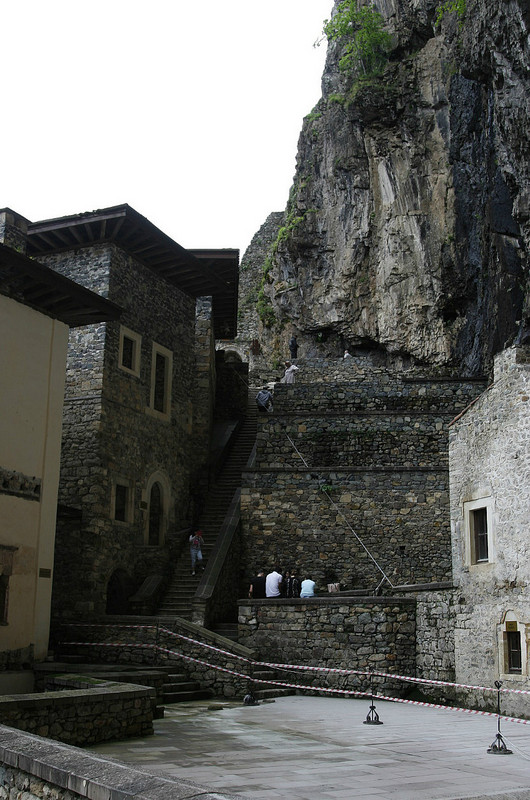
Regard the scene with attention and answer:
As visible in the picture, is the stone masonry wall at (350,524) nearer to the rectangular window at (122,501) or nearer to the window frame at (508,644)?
the rectangular window at (122,501)

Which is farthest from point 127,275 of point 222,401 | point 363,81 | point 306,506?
point 363,81

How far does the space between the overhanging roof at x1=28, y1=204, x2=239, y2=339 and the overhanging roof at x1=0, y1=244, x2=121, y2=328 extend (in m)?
2.89

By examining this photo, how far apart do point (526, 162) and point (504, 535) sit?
9.37m

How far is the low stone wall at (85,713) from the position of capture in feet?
27.0

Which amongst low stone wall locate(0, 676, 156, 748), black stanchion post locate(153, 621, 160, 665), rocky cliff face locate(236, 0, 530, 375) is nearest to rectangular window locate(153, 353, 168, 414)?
black stanchion post locate(153, 621, 160, 665)

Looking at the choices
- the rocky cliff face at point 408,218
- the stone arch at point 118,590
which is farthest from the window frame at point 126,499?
the rocky cliff face at point 408,218

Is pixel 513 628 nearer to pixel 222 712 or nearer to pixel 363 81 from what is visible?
pixel 222 712

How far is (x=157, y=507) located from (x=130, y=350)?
4.18 meters

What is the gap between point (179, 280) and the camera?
21.8 metres

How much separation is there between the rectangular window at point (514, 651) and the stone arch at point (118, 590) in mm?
9624

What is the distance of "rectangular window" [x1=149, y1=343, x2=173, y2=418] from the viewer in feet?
66.9

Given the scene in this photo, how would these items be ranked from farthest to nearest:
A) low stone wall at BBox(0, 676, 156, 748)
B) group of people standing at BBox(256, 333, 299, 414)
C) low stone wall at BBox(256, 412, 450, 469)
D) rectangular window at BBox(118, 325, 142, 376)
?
group of people standing at BBox(256, 333, 299, 414)
low stone wall at BBox(256, 412, 450, 469)
rectangular window at BBox(118, 325, 142, 376)
low stone wall at BBox(0, 676, 156, 748)

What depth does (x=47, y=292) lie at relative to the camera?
1512 centimetres

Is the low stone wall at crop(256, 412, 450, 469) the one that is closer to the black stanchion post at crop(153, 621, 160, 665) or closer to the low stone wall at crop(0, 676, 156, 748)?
the black stanchion post at crop(153, 621, 160, 665)
